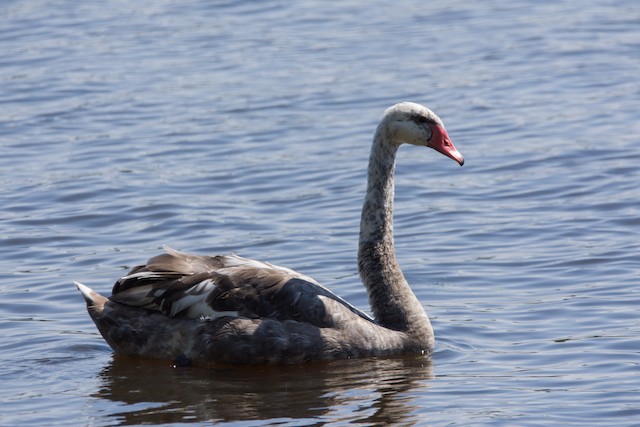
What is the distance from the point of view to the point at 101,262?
12383 millimetres

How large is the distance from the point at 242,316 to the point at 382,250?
4.22 feet

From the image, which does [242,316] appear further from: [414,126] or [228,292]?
[414,126]

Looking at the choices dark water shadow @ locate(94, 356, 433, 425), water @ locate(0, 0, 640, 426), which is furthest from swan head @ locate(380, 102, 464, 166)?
dark water shadow @ locate(94, 356, 433, 425)

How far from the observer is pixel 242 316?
9.87m

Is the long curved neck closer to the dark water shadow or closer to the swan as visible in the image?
the swan

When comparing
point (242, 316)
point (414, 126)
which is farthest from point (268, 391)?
point (414, 126)

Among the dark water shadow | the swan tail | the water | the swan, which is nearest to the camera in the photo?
the dark water shadow

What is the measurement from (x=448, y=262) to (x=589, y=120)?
5494mm

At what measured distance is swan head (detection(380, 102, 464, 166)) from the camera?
→ 1032 cm

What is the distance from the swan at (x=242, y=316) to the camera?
979cm

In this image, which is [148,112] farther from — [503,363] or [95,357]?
[503,363]

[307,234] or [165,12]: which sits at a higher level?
[165,12]

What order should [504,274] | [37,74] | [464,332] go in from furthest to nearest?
[37,74] → [504,274] → [464,332]

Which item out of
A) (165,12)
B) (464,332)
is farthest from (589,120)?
(165,12)
